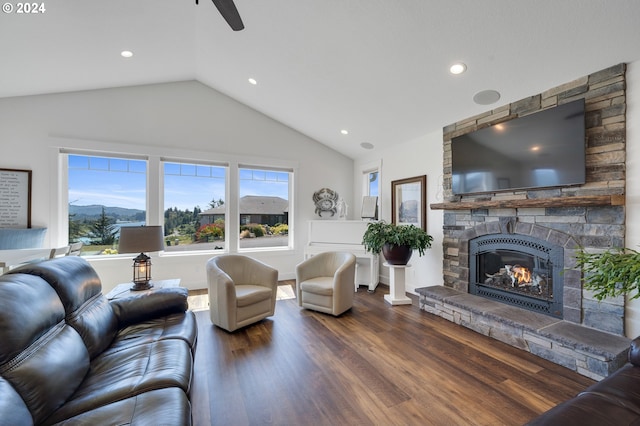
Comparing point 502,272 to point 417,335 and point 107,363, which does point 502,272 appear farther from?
point 107,363

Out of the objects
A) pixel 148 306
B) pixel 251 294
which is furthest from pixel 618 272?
pixel 148 306

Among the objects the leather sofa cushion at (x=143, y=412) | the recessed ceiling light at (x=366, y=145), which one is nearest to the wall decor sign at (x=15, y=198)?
the leather sofa cushion at (x=143, y=412)

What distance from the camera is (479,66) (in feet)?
9.04

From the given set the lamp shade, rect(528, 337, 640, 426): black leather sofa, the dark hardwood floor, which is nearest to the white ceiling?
the lamp shade

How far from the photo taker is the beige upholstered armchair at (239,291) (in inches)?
117

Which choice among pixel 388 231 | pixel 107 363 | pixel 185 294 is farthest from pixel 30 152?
pixel 388 231

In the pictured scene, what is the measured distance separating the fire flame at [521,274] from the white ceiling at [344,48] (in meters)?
1.91

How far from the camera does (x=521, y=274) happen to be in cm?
314

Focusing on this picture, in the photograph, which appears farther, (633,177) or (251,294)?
(251,294)

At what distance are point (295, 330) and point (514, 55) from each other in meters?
3.48


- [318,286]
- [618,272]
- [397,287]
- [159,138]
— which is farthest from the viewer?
[159,138]

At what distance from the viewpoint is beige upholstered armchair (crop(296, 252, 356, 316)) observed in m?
3.44

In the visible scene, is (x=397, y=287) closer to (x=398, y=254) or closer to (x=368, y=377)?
(x=398, y=254)

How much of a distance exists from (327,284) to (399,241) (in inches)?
44.8
